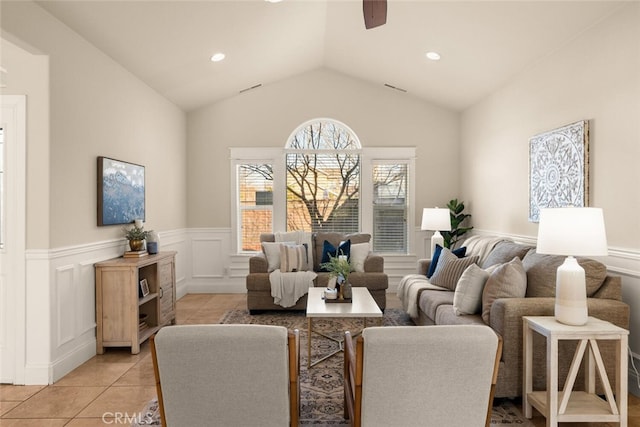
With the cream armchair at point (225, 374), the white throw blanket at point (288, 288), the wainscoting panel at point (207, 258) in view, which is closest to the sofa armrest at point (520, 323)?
the cream armchair at point (225, 374)

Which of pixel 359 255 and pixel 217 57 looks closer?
pixel 217 57

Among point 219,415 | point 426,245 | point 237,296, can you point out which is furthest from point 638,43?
point 237,296

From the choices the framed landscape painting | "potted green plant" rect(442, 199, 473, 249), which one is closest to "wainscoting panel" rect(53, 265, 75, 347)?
the framed landscape painting

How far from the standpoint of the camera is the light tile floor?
2.62 m

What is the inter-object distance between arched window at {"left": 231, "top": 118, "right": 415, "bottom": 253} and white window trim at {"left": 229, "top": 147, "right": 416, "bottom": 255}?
0.6 inches

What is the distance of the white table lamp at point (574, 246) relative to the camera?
97.7 inches

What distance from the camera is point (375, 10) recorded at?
252cm

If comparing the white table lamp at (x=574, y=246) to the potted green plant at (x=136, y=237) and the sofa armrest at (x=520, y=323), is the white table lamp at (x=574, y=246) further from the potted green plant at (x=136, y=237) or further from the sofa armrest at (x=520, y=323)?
the potted green plant at (x=136, y=237)

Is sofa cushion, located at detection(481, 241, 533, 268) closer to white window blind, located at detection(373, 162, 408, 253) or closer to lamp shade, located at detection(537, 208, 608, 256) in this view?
lamp shade, located at detection(537, 208, 608, 256)

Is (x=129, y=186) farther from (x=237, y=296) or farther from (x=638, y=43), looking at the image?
(x=638, y=43)

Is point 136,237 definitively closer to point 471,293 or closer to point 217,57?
point 217,57

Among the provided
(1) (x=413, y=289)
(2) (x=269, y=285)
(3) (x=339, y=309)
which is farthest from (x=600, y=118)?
(2) (x=269, y=285)

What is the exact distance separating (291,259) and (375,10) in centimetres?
344

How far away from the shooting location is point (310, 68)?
252 inches
